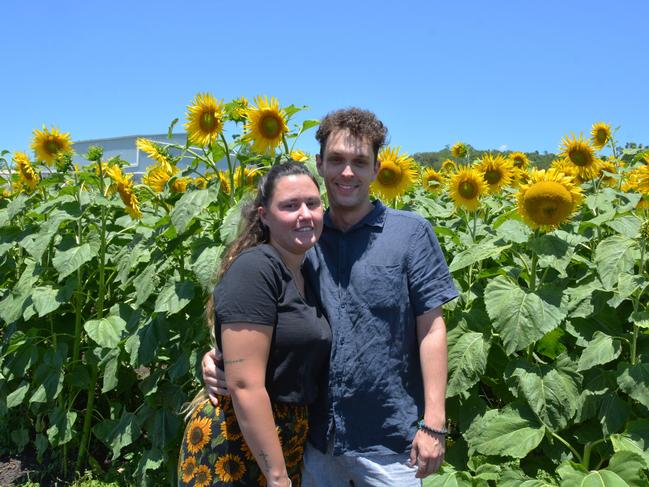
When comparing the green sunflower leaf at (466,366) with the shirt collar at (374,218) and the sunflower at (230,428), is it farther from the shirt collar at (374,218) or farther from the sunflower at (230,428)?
the sunflower at (230,428)

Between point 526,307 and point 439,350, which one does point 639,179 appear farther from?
point 439,350

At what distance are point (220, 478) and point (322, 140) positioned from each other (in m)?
1.12

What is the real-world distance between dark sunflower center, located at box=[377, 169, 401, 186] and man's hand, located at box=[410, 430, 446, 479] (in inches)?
77.7

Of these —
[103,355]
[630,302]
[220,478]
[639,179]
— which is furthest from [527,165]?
[220,478]

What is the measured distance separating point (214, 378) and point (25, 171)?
3.40m

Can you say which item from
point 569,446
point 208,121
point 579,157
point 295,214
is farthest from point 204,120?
point 579,157

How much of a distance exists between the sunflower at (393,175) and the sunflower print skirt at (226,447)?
1986mm

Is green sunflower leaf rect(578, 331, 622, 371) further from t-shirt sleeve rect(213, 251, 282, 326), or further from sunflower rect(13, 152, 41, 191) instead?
sunflower rect(13, 152, 41, 191)

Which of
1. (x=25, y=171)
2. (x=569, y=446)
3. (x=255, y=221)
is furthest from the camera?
(x=25, y=171)

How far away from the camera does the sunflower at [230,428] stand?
2.10 m

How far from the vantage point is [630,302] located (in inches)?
125

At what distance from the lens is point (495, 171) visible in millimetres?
4316

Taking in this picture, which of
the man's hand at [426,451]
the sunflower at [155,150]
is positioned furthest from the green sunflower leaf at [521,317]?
the sunflower at [155,150]

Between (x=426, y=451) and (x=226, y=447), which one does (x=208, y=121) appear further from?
(x=426, y=451)
